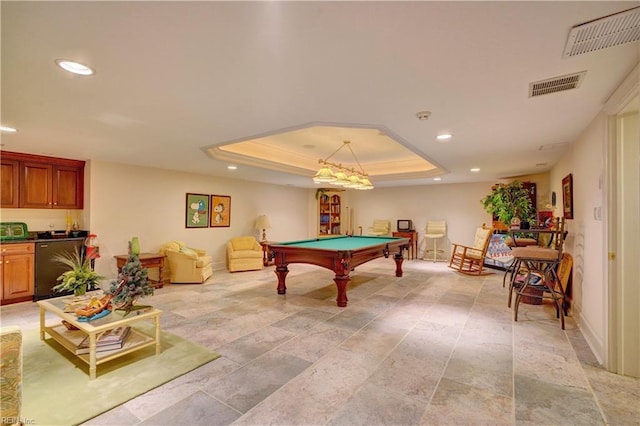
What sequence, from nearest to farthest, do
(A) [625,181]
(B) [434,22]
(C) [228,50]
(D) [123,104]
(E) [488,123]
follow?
(B) [434,22]
(C) [228,50]
(A) [625,181]
(D) [123,104]
(E) [488,123]

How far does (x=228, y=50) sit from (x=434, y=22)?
115 cm

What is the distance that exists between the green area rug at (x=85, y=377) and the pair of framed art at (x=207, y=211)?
12.4ft

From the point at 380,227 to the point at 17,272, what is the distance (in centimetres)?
803

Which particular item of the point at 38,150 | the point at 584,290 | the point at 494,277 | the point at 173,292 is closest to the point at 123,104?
the point at 38,150

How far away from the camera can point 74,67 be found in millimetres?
1949

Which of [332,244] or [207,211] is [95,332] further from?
[207,211]

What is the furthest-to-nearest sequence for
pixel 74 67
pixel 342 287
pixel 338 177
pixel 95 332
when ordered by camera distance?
1. pixel 338 177
2. pixel 342 287
3. pixel 95 332
4. pixel 74 67

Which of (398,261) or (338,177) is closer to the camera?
(338,177)

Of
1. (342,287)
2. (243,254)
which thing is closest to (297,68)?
(342,287)

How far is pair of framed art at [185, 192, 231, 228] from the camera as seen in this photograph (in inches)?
261

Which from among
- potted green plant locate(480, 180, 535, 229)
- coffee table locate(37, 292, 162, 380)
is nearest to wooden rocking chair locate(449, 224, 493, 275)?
potted green plant locate(480, 180, 535, 229)

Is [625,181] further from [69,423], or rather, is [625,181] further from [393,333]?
[69,423]

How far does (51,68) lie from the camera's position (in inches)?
77.0

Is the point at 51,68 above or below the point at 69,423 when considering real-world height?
above
